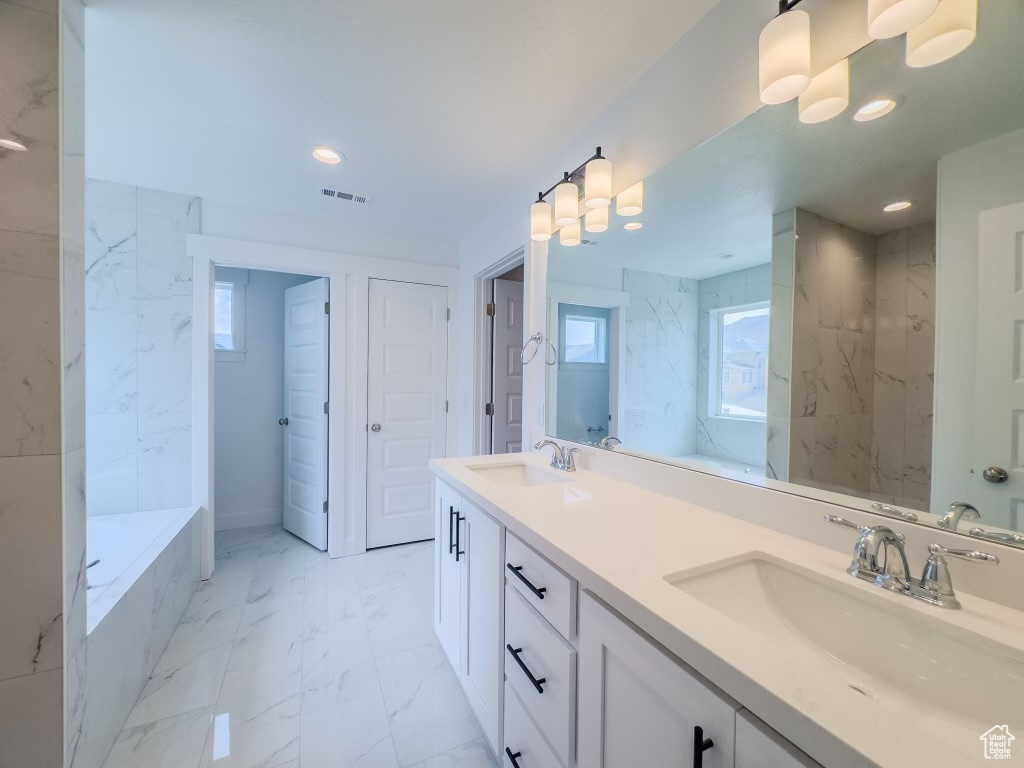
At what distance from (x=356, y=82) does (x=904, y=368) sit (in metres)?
1.87

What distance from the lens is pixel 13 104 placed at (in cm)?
95

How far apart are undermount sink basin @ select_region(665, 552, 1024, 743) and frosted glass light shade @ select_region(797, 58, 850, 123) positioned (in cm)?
103

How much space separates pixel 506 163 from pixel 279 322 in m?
2.61

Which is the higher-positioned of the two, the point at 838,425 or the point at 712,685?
the point at 838,425

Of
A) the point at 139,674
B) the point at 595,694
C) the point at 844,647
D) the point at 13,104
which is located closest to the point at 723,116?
the point at 844,647

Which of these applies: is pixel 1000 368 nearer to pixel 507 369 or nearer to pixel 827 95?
pixel 827 95

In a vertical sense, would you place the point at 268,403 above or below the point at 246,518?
above

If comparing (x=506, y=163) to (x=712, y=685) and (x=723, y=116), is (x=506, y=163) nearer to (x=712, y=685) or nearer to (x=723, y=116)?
(x=723, y=116)

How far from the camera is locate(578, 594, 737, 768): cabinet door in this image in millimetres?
561

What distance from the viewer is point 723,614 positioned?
0.72 m

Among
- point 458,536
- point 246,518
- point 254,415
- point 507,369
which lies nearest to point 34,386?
point 458,536

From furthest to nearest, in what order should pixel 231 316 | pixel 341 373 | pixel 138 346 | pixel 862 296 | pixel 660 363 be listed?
pixel 231 316, pixel 341 373, pixel 138 346, pixel 660 363, pixel 862 296

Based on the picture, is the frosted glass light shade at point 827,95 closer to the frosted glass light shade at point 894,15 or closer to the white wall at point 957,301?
the frosted glass light shade at point 894,15

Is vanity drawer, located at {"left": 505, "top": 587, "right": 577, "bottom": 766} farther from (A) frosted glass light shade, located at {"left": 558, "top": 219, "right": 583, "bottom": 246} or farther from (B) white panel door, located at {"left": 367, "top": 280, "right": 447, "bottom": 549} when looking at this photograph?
(B) white panel door, located at {"left": 367, "top": 280, "right": 447, "bottom": 549}
